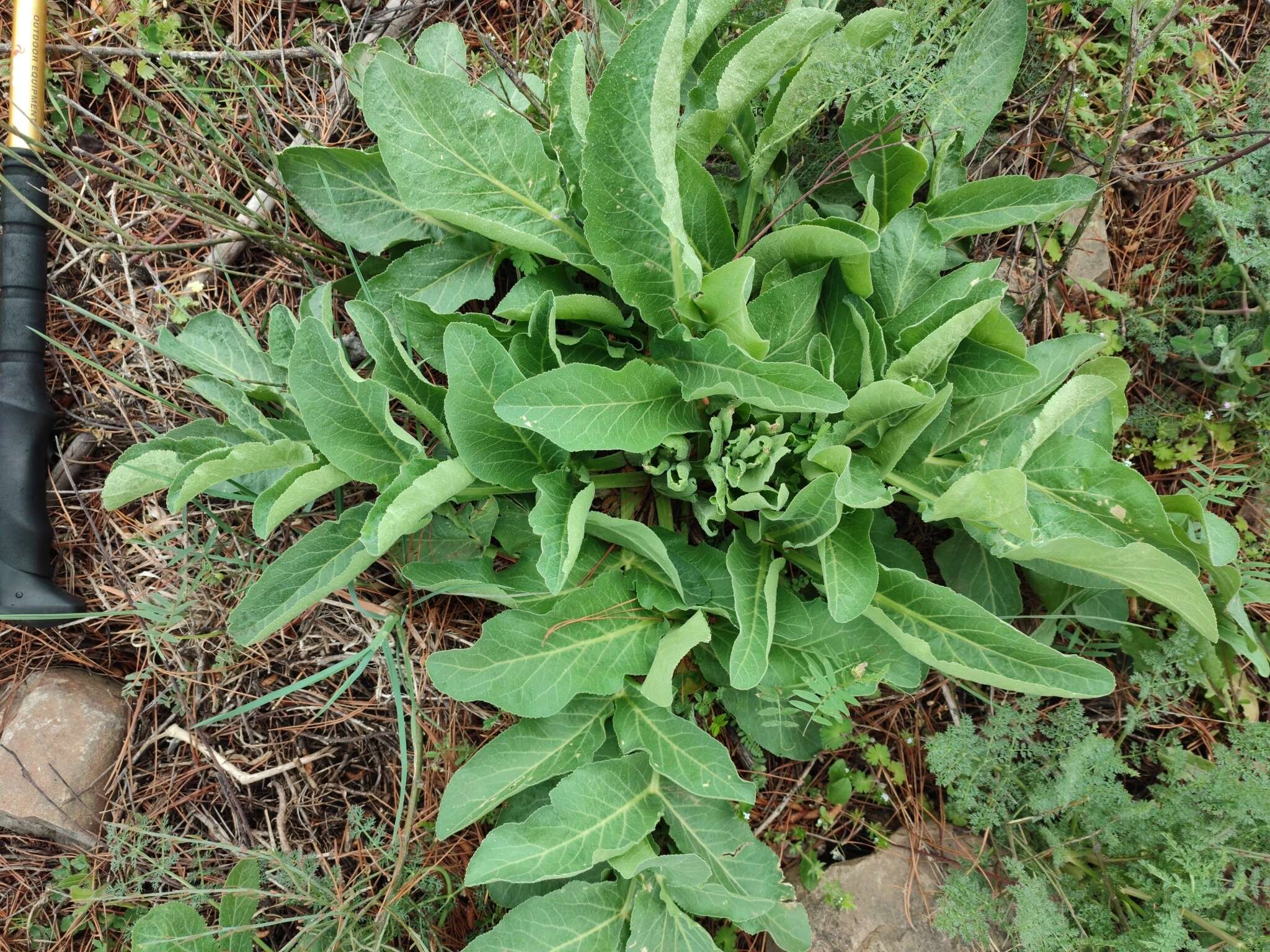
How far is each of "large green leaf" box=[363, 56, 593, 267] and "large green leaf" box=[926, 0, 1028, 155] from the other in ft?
2.80

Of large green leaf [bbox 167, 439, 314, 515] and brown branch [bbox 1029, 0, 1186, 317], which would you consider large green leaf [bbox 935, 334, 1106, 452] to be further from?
large green leaf [bbox 167, 439, 314, 515]

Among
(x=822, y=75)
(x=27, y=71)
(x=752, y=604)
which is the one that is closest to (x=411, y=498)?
(x=752, y=604)

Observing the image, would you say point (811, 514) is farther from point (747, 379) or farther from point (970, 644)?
point (970, 644)

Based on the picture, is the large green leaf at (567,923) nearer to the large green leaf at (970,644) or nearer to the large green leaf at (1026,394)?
the large green leaf at (970,644)

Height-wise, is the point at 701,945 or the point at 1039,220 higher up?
the point at 1039,220

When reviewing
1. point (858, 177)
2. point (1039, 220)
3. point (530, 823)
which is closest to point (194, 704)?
point (530, 823)

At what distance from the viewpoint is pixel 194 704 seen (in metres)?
2.05

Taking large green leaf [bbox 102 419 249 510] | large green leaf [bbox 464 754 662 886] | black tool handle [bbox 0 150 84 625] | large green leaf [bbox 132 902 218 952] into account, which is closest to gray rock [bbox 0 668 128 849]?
black tool handle [bbox 0 150 84 625]

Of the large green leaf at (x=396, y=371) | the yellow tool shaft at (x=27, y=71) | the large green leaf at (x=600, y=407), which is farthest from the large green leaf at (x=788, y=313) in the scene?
the yellow tool shaft at (x=27, y=71)

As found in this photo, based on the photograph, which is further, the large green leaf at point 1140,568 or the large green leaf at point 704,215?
the large green leaf at point 704,215

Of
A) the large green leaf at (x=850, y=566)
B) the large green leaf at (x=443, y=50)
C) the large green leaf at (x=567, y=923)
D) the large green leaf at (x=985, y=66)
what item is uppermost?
the large green leaf at (x=443, y=50)

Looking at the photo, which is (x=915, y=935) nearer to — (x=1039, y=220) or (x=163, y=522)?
(x=1039, y=220)

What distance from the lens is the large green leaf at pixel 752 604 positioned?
1540mm

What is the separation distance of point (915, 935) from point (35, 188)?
287 cm
